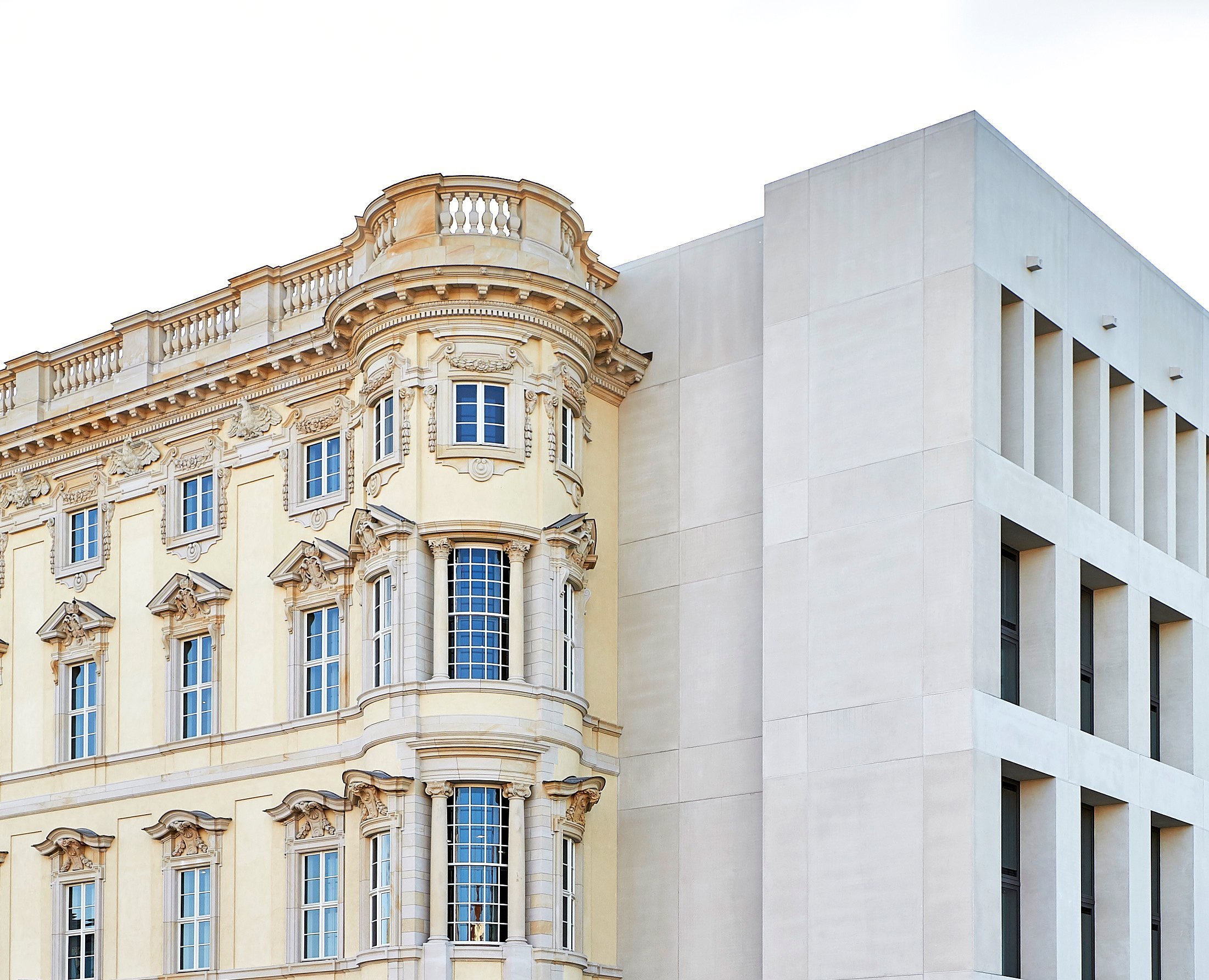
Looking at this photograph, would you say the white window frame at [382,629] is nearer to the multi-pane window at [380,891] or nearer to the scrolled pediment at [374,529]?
the scrolled pediment at [374,529]

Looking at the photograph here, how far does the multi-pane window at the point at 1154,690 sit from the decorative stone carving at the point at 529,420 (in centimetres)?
1376

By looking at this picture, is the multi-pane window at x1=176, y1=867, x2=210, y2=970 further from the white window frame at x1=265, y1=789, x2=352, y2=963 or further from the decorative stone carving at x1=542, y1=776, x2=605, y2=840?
the decorative stone carving at x1=542, y1=776, x2=605, y2=840

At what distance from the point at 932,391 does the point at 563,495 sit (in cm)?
707

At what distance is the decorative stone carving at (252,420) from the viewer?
39.2 metres

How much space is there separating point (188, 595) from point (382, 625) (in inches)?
220

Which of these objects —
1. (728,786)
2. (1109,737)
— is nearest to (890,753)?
(728,786)

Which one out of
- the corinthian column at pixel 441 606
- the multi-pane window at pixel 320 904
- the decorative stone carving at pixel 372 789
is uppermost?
the corinthian column at pixel 441 606

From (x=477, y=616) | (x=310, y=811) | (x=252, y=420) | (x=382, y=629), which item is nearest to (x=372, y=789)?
(x=310, y=811)

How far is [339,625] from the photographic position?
122 feet

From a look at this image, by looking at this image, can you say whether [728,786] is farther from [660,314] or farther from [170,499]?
[170,499]

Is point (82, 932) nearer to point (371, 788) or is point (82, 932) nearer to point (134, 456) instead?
point (371, 788)

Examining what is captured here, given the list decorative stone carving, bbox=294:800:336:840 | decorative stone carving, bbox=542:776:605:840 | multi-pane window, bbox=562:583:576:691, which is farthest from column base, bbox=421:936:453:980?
multi-pane window, bbox=562:583:576:691

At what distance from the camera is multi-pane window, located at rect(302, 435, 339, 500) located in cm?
3812

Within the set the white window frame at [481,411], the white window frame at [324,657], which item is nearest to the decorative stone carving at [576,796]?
the white window frame at [324,657]
